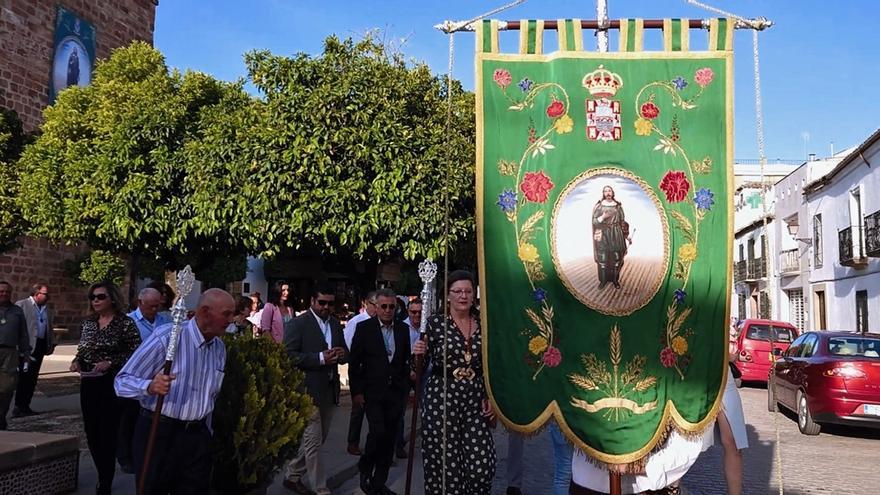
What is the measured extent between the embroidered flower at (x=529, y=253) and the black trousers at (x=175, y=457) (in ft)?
6.47

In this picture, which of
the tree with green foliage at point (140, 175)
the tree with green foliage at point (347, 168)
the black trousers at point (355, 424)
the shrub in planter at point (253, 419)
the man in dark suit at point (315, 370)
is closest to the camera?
the shrub in planter at point (253, 419)

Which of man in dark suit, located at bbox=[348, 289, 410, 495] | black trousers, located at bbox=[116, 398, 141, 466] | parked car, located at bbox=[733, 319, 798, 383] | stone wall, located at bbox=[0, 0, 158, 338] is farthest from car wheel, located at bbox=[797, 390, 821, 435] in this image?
stone wall, located at bbox=[0, 0, 158, 338]

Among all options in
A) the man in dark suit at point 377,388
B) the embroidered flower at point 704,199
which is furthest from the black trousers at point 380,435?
the embroidered flower at point 704,199

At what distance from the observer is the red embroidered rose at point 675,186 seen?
3.62m

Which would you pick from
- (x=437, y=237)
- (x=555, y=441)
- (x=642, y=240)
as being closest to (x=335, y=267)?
(x=437, y=237)

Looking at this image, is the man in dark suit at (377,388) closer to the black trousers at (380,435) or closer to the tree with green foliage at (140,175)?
the black trousers at (380,435)

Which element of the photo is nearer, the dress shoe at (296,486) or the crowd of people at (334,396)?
the crowd of people at (334,396)

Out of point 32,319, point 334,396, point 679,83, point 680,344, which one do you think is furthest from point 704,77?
point 32,319

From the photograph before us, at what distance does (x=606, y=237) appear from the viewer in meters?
3.58

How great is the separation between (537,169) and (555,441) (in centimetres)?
190

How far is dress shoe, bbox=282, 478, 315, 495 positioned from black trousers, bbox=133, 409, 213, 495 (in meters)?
2.29

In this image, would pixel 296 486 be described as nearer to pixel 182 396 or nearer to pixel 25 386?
pixel 182 396

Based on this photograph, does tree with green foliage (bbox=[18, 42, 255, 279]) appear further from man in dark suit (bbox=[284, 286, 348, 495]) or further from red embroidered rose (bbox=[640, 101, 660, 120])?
red embroidered rose (bbox=[640, 101, 660, 120])

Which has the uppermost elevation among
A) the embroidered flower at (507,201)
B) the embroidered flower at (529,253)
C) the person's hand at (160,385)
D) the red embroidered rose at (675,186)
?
the red embroidered rose at (675,186)
